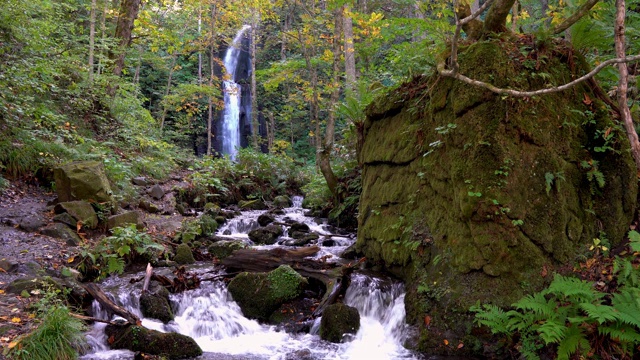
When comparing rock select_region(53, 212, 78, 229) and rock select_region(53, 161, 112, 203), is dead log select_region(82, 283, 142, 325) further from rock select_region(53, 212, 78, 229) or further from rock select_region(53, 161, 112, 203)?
rock select_region(53, 161, 112, 203)

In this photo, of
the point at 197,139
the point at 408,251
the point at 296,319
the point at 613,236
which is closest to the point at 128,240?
the point at 296,319

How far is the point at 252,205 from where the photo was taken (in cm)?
1436

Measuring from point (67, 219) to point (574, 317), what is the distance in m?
8.24

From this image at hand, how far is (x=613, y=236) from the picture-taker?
5.34 m

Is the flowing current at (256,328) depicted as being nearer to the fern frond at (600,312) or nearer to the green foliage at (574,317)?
the green foliage at (574,317)

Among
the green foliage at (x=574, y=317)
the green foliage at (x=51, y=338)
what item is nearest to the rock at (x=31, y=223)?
the green foliage at (x=51, y=338)

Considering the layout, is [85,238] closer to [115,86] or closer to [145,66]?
[115,86]

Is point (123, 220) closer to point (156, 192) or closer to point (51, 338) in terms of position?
point (156, 192)

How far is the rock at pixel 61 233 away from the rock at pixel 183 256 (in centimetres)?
176

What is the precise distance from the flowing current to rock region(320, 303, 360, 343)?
0.10 m

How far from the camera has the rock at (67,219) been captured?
7.71m

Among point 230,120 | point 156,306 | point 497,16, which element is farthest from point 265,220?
point 230,120

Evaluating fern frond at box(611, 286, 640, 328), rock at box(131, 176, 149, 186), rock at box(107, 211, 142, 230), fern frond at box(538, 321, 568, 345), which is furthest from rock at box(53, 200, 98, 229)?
fern frond at box(611, 286, 640, 328)

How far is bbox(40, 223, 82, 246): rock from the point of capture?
733 centimetres
